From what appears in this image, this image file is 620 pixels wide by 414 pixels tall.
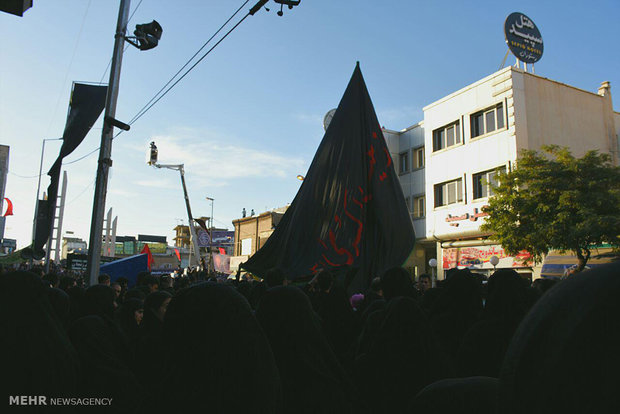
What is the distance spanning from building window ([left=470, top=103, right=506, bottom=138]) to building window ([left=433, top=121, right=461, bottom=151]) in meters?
0.95

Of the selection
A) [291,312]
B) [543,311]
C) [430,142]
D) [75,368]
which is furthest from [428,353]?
[430,142]

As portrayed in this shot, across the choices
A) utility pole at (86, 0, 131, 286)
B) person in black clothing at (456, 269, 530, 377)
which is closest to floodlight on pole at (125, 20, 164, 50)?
utility pole at (86, 0, 131, 286)

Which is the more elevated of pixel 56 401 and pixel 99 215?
pixel 99 215

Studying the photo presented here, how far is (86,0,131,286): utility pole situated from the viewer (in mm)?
9812

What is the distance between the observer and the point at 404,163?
27.7 m

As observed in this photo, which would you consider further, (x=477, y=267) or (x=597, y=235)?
(x=477, y=267)

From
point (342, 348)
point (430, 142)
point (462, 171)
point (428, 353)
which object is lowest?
point (342, 348)

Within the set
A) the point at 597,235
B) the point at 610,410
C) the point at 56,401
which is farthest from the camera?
the point at 597,235

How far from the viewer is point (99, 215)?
10.0 m

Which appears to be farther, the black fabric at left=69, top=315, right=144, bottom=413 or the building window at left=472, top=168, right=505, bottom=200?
the building window at left=472, top=168, right=505, bottom=200

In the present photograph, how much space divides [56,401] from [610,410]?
2891 millimetres

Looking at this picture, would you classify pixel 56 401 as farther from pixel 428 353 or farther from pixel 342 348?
pixel 342 348

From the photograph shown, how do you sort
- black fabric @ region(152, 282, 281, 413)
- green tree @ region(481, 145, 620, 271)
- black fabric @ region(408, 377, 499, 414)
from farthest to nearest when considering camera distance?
green tree @ region(481, 145, 620, 271) < black fabric @ region(152, 282, 281, 413) < black fabric @ region(408, 377, 499, 414)

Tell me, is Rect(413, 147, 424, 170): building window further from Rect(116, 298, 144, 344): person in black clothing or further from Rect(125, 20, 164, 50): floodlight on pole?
Rect(116, 298, 144, 344): person in black clothing
